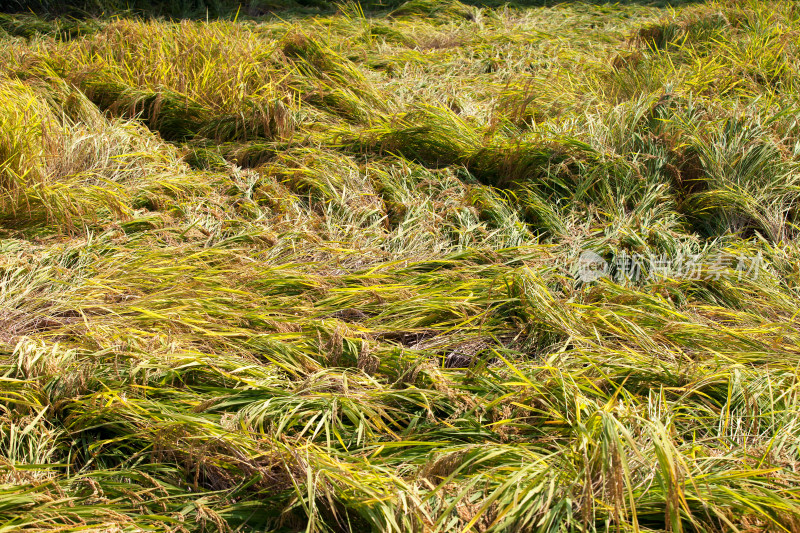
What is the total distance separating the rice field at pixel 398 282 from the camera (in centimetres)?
148

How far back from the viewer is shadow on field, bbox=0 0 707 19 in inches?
191

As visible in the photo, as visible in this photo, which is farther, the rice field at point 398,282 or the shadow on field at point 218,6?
the shadow on field at point 218,6

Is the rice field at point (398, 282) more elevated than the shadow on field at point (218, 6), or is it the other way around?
the shadow on field at point (218, 6)

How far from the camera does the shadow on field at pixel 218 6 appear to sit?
4.85 metres

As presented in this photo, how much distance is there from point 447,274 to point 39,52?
287cm

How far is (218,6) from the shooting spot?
5.25 m

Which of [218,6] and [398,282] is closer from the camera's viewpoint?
[398,282]

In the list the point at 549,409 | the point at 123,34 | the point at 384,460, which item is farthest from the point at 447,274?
the point at 123,34

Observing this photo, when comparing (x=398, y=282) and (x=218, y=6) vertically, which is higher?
(x=218, y=6)

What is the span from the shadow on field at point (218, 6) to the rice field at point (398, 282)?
612 millimetres

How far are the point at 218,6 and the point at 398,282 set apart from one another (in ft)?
12.7

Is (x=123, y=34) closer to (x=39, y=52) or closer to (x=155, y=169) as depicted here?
(x=39, y=52)

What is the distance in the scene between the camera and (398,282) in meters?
2.38

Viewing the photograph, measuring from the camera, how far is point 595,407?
166 cm
